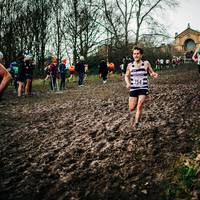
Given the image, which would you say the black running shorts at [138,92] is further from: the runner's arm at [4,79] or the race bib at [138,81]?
the runner's arm at [4,79]

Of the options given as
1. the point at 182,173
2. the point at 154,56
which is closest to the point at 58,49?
the point at 154,56

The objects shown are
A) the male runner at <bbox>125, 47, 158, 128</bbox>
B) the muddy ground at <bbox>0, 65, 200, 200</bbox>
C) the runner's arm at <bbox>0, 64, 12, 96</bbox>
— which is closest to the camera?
the runner's arm at <bbox>0, 64, 12, 96</bbox>

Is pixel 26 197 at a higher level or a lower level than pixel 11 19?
lower

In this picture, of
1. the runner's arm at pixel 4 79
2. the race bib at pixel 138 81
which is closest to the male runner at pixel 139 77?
the race bib at pixel 138 81

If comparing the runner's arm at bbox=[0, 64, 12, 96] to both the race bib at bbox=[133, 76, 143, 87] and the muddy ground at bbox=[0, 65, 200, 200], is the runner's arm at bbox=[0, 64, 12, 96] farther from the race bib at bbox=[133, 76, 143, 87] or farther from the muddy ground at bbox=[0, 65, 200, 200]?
the race bib at bbox=[133, 76, 143, 87]

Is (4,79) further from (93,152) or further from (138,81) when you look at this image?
(138,81)

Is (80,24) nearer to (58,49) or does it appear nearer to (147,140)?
(58,49)

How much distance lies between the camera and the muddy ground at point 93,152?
491 cm

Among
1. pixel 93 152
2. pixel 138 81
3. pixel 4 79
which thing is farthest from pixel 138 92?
pixel 4 79

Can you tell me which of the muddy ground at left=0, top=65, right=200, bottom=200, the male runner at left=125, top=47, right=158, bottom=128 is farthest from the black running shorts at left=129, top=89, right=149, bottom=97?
the muddy ground at left=0, top=65, right=200, bottom=200

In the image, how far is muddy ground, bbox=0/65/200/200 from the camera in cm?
491

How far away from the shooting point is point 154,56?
51250 millimetres

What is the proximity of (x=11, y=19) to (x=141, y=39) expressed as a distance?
16276 mm

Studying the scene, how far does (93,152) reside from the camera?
6508 millimetres
